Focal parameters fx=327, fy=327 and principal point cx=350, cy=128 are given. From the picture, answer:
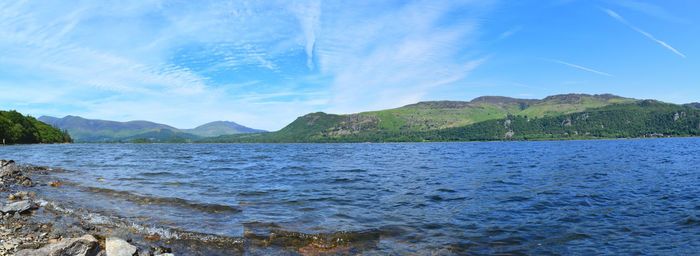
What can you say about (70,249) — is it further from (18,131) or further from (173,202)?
(18,131)

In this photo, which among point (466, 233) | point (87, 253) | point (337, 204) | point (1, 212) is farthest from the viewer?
point (337, 204)

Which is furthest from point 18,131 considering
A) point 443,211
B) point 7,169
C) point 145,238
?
point 443,211

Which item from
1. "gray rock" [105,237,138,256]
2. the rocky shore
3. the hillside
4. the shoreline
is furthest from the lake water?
the hillside

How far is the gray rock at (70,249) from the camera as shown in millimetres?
8203

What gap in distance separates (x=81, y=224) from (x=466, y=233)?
15532 mm

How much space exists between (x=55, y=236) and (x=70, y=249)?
4056 millimetres

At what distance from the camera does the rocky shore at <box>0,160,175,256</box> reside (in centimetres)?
868

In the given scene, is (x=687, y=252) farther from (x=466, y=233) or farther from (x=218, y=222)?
(x=218, y=222)

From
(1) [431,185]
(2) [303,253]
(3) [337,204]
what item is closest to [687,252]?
(2) [303,253]

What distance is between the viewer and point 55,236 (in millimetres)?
11219

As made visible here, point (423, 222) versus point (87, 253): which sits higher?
point (87, 253)

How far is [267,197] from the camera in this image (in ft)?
68.8

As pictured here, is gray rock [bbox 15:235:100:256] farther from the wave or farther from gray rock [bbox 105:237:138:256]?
the wave

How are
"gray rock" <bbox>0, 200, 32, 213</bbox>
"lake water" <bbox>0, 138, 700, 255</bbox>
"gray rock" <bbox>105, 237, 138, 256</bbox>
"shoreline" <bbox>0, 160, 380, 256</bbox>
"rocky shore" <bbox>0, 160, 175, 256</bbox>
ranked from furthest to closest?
1. "gray rock" <bbox>0, 200, 32, 213</bbox>
2. "lake water" <bbox>0, 138, 700, 255</bbox>
3. "shoreline" <bbox>0, 160, 380, 256</bbox>
4. "gray rock" <bbox>105, 237, 138, 256</bbox>
5. "rocky shore" <bbox>0, 160, 175, 256</bbox>
